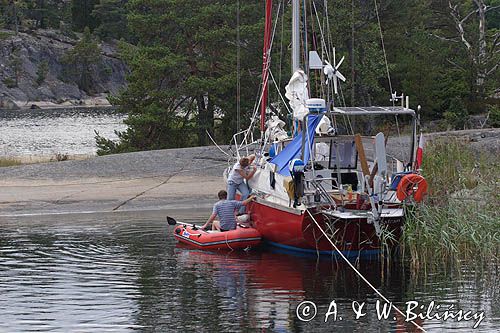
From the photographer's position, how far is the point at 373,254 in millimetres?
19500

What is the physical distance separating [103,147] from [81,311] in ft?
100

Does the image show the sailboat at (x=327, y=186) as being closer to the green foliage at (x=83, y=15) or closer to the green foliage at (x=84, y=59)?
the green foliage at (x=84, y=59)

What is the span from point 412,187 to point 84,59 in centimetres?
12736

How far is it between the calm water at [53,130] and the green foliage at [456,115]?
68.4 feet

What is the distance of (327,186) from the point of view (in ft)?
66.2

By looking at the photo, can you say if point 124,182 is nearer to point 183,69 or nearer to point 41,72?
point 183,69

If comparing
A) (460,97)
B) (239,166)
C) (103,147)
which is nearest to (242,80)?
(103,147)

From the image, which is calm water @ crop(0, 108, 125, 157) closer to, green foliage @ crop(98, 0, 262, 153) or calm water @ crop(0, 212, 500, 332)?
green foliage @ crop(98, 0, 262, 153)

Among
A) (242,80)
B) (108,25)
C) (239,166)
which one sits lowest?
(239,166)

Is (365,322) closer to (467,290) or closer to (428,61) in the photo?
(467,290)

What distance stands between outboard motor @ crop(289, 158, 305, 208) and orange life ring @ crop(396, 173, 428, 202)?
5.79 ft

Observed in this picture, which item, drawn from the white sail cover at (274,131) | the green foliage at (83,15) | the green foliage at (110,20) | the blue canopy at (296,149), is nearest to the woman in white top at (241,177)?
the blue canopy at (296,149)

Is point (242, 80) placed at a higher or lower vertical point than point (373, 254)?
higher

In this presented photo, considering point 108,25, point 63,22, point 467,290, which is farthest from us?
point 63,22
